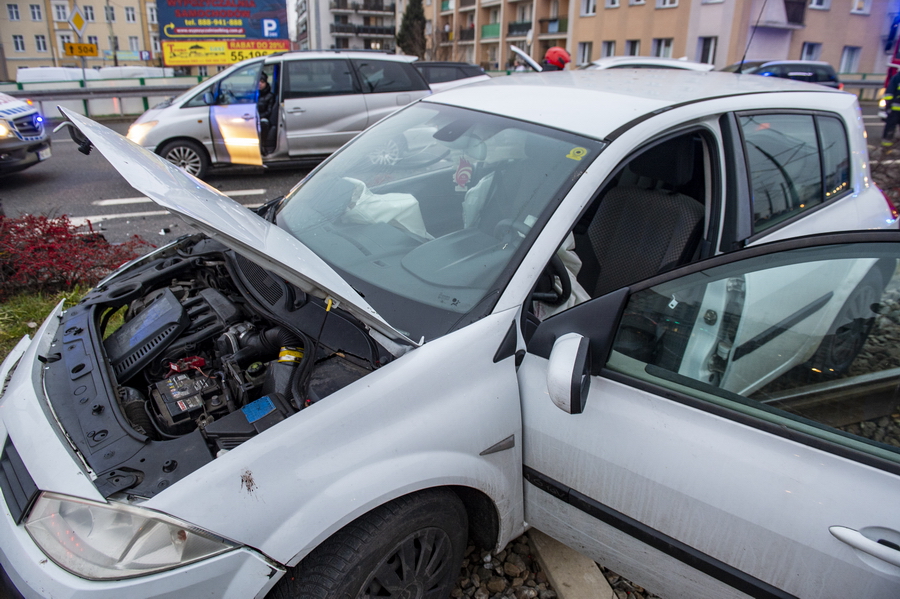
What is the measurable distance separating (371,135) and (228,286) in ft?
3.34

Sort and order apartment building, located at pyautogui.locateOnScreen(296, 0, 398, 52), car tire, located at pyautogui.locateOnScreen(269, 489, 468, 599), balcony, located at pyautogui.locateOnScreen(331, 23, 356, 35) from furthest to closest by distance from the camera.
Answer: balcony, located at pyautogui.locateOnScreen(331, 23, 356, 35) < apartment building, located at pyautogui.locateOnScreen(296, 0, 398, 52) < car tire, located at pyautogui.locateOnScreen(269, 489, 468, 599)

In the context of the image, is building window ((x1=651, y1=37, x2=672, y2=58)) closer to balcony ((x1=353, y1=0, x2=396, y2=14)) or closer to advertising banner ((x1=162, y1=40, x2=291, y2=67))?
advertising banner ((x1=162, y1=40, x2=291, y2=67))

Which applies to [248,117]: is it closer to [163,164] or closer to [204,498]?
[163,164]

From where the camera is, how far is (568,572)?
2.16 m

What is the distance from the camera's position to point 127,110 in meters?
14.8

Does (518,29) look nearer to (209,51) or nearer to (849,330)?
(209,51)

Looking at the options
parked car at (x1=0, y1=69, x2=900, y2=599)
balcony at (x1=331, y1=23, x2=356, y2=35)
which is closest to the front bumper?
parked car at (x1=0, y1=69, x2=900, y2=599)

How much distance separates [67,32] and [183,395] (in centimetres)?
7036

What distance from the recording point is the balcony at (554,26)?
3775 centimetres

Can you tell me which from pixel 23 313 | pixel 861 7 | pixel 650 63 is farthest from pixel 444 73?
pixel 861 7

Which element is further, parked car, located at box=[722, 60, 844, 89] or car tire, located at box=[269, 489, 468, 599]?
parked car, located at box=[722, 60, 844, 89]

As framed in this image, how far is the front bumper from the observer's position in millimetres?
1373

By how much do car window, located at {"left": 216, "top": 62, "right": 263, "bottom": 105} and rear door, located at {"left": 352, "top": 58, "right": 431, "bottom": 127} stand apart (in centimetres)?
148

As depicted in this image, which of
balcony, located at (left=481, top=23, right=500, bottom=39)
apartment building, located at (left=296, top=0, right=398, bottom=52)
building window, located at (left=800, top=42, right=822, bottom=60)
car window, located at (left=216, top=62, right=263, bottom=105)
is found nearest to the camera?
car window, located at (left=216, top=62, right=263, bottom=105)
